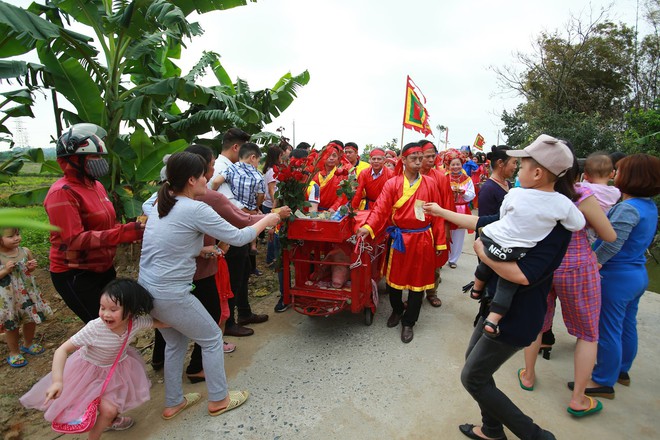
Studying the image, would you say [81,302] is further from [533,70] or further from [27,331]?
[533,70]

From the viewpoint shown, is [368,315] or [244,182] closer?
[244,182]

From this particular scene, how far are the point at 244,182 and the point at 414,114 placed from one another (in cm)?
303

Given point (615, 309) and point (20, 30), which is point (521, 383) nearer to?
point (615, 309)

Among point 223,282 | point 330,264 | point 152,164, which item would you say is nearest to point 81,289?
point 223,282

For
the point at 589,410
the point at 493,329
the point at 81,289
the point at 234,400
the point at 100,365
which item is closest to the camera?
the point at 493,329

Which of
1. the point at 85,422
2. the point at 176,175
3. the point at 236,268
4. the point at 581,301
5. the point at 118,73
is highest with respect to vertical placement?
the point at 118,73

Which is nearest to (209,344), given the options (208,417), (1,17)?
(208,417)

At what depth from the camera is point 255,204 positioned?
154 inches

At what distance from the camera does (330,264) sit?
375 centimetres

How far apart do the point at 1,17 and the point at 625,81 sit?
21.9 m

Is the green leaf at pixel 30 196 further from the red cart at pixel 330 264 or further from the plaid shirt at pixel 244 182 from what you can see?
the red cart at pixel 330 264

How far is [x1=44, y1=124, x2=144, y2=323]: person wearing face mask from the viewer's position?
233 cm

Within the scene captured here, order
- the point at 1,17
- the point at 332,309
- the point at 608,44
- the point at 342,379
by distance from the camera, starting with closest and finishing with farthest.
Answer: the point at 342,379
the point at 1,17
the point at 332,309
the point at 608,44

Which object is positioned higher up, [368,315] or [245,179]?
[245,179]
